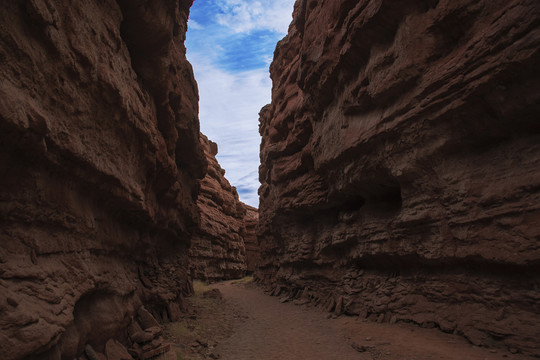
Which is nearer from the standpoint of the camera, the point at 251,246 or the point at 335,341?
the point at 335,341

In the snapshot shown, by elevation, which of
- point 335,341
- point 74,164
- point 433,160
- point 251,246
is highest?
point 433,160

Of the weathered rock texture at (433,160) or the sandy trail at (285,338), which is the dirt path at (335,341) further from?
the weathered rock texture at (433,160)

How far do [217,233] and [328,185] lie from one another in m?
18.4

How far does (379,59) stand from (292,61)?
14.1 meters

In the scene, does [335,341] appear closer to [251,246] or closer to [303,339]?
[303,339]

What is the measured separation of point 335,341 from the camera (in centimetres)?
984

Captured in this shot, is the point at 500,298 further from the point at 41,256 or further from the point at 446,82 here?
the point at 41,256

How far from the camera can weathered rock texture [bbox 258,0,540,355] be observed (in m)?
6.95

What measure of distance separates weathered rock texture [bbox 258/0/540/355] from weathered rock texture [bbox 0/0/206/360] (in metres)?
7.73

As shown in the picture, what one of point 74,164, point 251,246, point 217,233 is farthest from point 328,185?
point 251,246

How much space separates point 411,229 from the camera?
400 inches

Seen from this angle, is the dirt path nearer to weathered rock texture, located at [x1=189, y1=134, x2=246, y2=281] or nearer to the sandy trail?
the sandy trail

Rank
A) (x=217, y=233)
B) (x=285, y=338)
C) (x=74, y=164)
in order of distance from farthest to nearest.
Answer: (x=217, y=233) < (x=285, y=338) < (x=74, y=164)

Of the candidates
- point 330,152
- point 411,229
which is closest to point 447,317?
point 411,229
